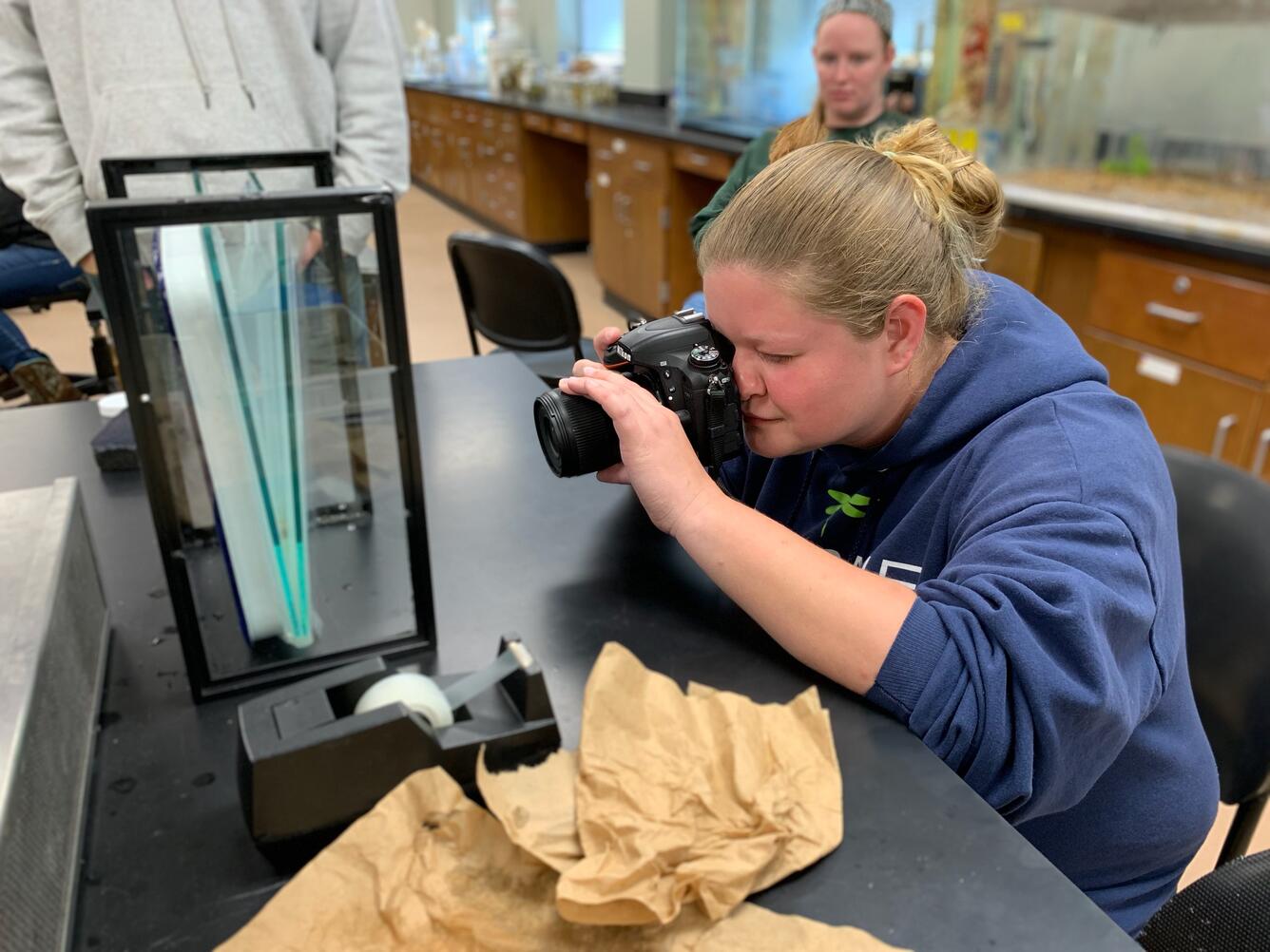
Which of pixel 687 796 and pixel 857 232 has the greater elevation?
pixel 857 232

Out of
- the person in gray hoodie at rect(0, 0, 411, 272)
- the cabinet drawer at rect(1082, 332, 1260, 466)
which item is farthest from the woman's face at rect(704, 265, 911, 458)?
the cabinet drawer at rect(1082, 332, 1260, 466)

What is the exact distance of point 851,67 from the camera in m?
2.14

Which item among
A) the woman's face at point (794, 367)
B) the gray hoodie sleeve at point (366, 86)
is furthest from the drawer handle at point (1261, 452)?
the gray hoodie sleeve at point (366, 86)

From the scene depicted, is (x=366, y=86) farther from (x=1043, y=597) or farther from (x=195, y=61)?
(x=1043, y=597)

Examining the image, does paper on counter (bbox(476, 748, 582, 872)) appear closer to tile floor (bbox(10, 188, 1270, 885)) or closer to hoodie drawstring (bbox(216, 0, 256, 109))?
hoodie drawstring (bbox(216, 0, 256, 109))

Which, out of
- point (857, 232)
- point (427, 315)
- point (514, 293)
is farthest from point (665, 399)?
point (427, 315)

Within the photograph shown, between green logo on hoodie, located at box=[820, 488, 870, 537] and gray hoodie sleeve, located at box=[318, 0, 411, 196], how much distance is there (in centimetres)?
97

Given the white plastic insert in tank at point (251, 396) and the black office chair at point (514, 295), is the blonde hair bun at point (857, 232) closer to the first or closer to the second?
the white plastic insert in tank at point (251, 396)

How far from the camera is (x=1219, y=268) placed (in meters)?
2.03

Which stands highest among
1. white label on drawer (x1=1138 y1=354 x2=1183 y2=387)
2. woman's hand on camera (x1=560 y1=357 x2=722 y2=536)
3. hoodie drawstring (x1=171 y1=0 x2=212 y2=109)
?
hoodie drawstring (x1=171 y1=0 x2=212 y2=109)

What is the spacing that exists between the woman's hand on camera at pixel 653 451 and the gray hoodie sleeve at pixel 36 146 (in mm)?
1059

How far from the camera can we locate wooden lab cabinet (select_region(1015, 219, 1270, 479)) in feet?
6.57

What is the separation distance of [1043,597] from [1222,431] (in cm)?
180

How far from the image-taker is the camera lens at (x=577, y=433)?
0.77 metres
